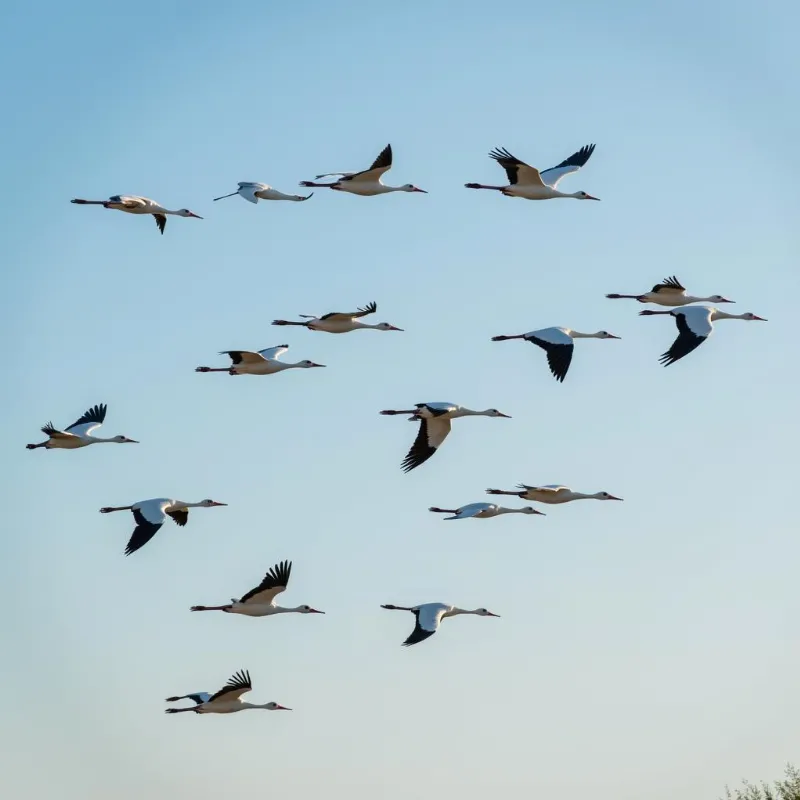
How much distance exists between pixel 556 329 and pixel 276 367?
21.1 feet

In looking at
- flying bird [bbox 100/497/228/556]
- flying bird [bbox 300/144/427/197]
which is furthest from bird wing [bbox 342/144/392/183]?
flying bird [bbox 100/497/228/556]

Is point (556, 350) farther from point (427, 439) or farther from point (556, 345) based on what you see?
point (427, 439)

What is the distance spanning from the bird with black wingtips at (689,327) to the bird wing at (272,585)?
28.4 ft

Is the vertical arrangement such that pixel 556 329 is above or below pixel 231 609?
above

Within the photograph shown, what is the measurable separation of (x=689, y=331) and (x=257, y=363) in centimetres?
914

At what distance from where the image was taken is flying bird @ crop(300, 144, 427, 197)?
39.5 metres

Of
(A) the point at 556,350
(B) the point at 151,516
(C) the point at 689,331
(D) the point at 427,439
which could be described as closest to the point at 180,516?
(B) the point at 151,516

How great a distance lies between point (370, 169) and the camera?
39625 mm

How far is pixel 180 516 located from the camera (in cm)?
3934

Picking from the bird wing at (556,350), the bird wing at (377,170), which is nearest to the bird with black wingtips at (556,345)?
the bird wing at (556,350)

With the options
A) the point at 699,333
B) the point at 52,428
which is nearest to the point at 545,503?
the point at 699,333

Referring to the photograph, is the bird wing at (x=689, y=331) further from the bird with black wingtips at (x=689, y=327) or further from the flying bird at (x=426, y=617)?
the flying bird at (x=426, y=617)

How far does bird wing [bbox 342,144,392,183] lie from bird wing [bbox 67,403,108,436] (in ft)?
27.5

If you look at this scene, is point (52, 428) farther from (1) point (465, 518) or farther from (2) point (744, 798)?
(2) point (744, 798)
